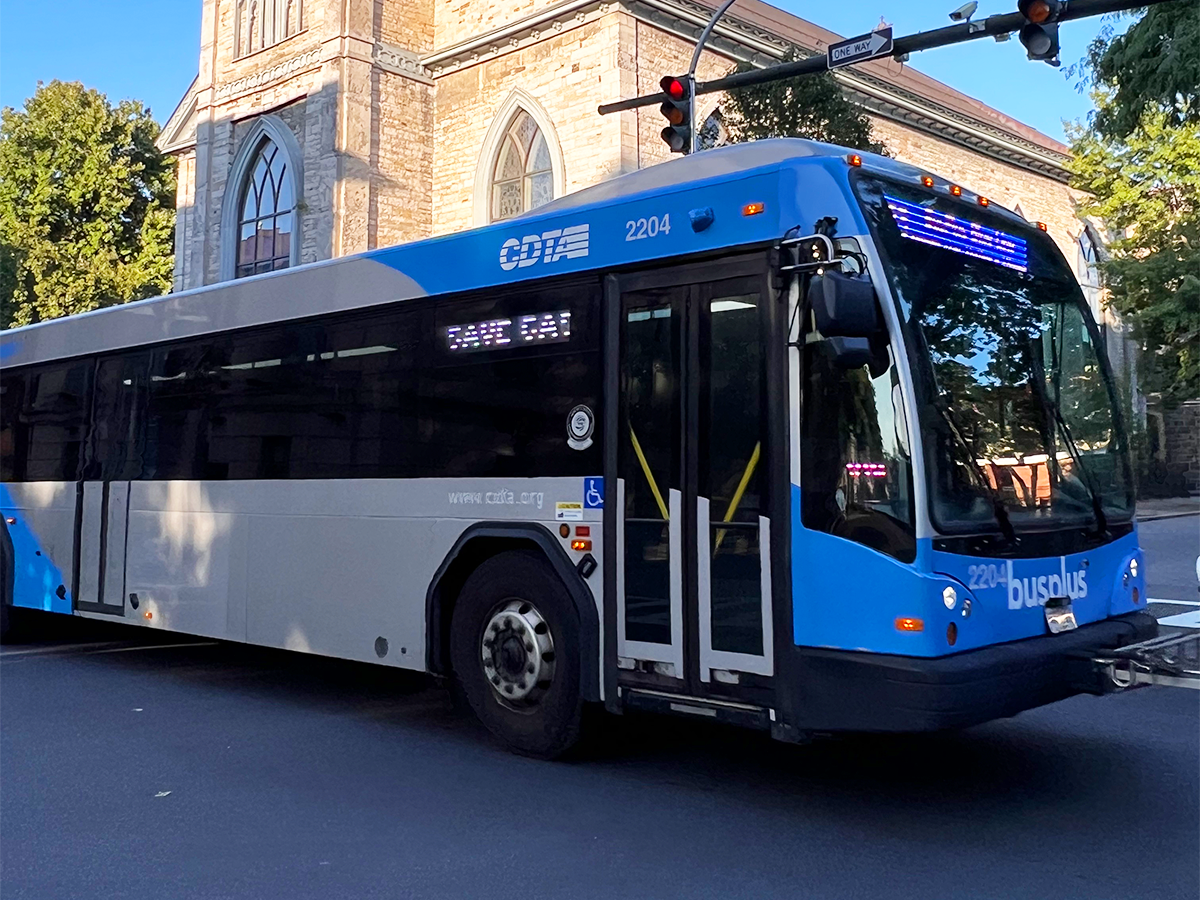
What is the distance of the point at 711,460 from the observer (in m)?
6.00

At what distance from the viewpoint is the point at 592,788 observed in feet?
20.5

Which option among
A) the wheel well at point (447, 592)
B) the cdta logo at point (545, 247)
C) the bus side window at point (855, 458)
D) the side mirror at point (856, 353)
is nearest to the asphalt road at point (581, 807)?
the wheel well at point (447, 592)

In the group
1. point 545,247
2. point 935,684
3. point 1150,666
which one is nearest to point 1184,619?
point 1150,666

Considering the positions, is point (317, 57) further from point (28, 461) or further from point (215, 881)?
point (215, 881)

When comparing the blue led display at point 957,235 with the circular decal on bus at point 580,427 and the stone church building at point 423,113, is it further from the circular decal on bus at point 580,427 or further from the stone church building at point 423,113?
the stone church building at point 423,113

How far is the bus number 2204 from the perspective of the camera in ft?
20.7

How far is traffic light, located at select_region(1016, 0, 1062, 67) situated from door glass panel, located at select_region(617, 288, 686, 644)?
20.8 ft

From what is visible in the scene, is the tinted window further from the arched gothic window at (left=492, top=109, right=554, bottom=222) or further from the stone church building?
the arched gothic window at (left=492, top=109, right=554, bottom=222)

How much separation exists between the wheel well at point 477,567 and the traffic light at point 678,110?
8236 mm

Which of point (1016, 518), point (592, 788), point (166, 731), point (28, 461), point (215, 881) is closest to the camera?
point (215, 881)

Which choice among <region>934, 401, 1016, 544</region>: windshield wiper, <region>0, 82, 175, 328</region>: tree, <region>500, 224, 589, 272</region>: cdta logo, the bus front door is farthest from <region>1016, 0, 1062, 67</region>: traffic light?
<region>0, 82, 175, 328</region>: tree

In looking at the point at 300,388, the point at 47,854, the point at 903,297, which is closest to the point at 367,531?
the point at 300,388

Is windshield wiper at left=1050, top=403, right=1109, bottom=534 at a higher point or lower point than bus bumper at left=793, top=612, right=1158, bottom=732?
higher

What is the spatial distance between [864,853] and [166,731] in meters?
4.70
